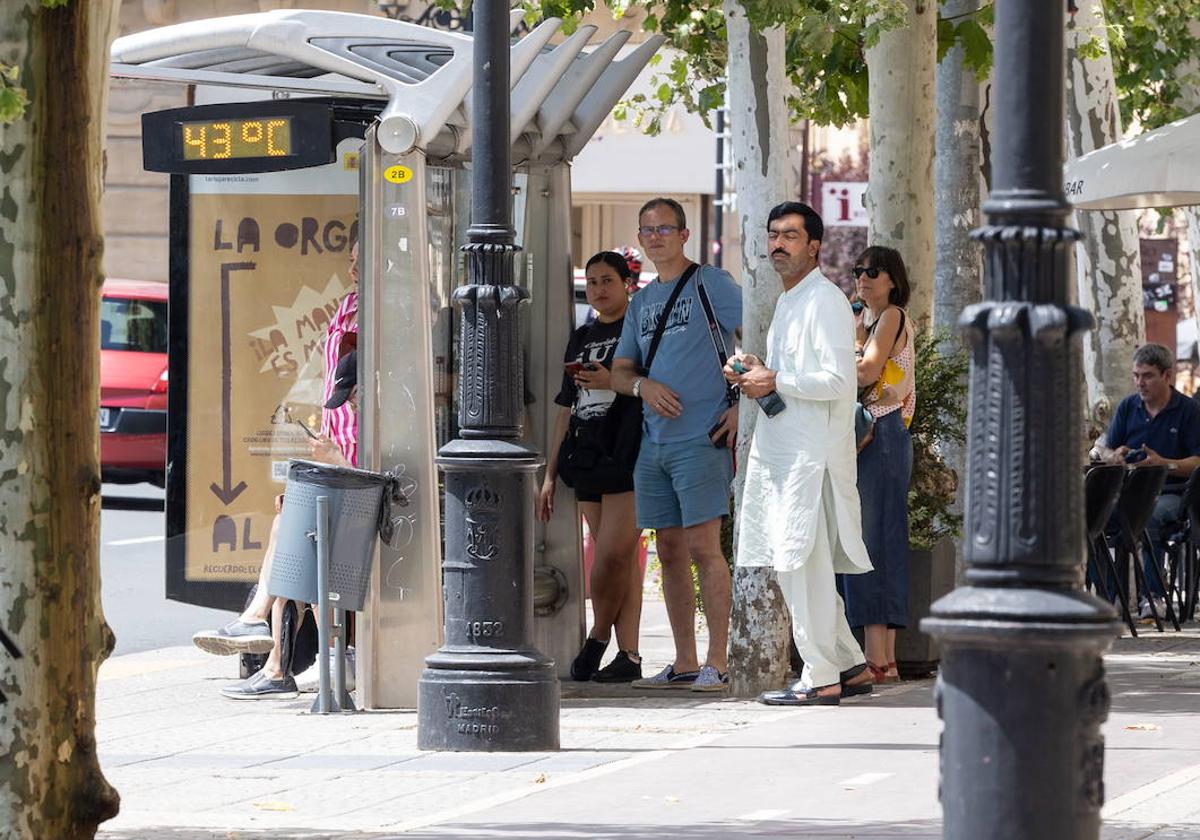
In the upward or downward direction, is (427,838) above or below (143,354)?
below

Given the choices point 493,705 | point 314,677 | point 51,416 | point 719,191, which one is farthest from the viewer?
point 719,191

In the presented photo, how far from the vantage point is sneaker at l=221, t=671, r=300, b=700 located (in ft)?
34.2

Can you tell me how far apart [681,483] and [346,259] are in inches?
79.5

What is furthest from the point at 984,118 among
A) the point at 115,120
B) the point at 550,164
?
the point at 115,120

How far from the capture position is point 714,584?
404 inches

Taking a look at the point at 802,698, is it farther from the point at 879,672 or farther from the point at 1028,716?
the point at 1028,716

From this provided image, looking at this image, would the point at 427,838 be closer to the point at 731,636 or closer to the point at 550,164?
the point at 731,636

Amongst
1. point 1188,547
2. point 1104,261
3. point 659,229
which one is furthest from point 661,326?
point 1104,261

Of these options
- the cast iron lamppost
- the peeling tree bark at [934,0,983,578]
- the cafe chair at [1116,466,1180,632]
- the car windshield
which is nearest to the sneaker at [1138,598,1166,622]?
the cafe chair at [1116,466,1180,632]

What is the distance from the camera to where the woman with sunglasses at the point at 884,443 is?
9.98m

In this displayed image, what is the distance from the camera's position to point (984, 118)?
1505 cm

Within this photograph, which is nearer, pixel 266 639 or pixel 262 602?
pixel 266 639

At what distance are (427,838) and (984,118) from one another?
31.3 ft

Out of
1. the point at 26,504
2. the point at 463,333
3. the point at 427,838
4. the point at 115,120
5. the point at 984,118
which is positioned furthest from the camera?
the point at 115,120
